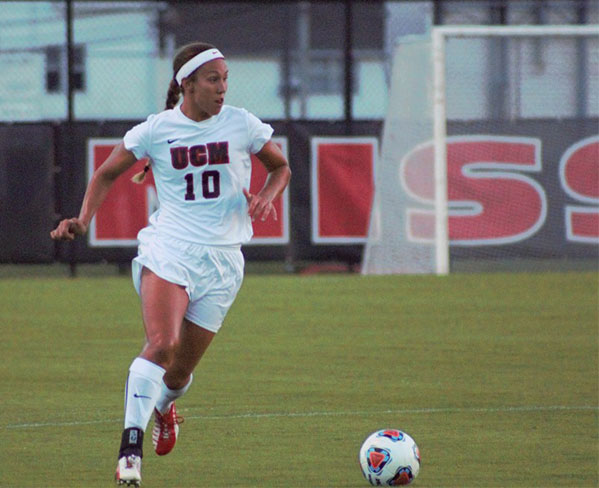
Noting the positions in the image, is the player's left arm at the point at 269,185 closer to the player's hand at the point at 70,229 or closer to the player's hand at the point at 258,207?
the player's hand at the point at 258,207

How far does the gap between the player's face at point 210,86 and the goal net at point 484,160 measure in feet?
37.2

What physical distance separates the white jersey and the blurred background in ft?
36.8

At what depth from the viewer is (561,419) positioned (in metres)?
8.63

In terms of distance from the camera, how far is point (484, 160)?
18859 mm

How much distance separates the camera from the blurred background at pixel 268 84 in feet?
62.5

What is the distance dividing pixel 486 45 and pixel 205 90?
12.7 meters

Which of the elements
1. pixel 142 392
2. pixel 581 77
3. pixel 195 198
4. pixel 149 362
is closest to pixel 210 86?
pixel 195 198

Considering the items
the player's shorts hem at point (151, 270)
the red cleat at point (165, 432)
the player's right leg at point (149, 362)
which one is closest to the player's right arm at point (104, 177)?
the player's shorts hem at point (151, 270)

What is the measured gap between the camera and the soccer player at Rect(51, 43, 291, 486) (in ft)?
23.0

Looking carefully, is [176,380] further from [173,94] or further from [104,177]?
[173,94]

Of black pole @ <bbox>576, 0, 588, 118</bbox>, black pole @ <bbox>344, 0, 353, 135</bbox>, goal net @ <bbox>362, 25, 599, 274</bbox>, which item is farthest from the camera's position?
black pole @ <bbox>344, 0, 353, 135</bbox>

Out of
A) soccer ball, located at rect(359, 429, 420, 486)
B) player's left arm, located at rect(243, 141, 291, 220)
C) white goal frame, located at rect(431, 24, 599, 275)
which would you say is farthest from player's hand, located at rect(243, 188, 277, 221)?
white goal frame, located at rect(431, 24, 599, 275)

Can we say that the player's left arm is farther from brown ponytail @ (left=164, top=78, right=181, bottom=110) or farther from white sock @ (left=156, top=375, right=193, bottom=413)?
white sock @ (left=156, top=375, right=193, bottom=413)

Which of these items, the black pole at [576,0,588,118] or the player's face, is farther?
the black pole at [576,0,588,118]
